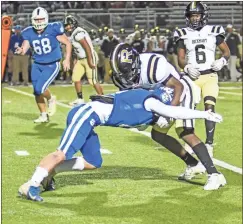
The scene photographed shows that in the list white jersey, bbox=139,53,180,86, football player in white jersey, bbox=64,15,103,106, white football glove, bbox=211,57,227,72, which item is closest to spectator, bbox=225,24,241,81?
football player in white jersey, bbox=64,15,103,106

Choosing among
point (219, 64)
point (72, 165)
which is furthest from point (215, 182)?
point (219, 64)

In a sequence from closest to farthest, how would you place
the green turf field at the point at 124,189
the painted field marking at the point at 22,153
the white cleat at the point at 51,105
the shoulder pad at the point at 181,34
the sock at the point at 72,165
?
1. the green turf field at the point at 124,189
2. the sock at the point at 72,165
3. the shoulder pad at the point at 181,34
4. the painted field marking at the point at 22,153
5. the white cleat at the point at 51,105

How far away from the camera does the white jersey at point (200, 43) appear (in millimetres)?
6547

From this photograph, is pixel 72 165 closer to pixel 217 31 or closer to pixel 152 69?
pixel 152 69

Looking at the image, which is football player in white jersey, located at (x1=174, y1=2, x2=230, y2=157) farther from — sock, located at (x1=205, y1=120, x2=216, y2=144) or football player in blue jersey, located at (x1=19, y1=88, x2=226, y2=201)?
football player in blue jersey, located at (x1=19, y1=88, x2=226, y2=201)

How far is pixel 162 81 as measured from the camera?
4.97m

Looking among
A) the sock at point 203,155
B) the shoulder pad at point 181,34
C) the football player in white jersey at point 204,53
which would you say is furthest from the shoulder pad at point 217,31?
the sock at point 203,155

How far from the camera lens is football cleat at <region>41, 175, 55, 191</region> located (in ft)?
17.1

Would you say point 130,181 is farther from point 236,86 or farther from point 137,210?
point 236,86

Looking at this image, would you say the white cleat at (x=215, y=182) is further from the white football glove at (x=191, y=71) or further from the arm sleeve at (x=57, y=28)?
the arm sleeve at (x=57, y=28)

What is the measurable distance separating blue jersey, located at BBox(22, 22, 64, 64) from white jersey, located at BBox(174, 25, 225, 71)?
2254 mm

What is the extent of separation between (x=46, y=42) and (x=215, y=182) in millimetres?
3929

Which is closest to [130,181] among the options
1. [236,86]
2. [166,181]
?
[166,181]

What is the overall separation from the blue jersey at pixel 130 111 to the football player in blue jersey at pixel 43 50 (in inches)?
151
